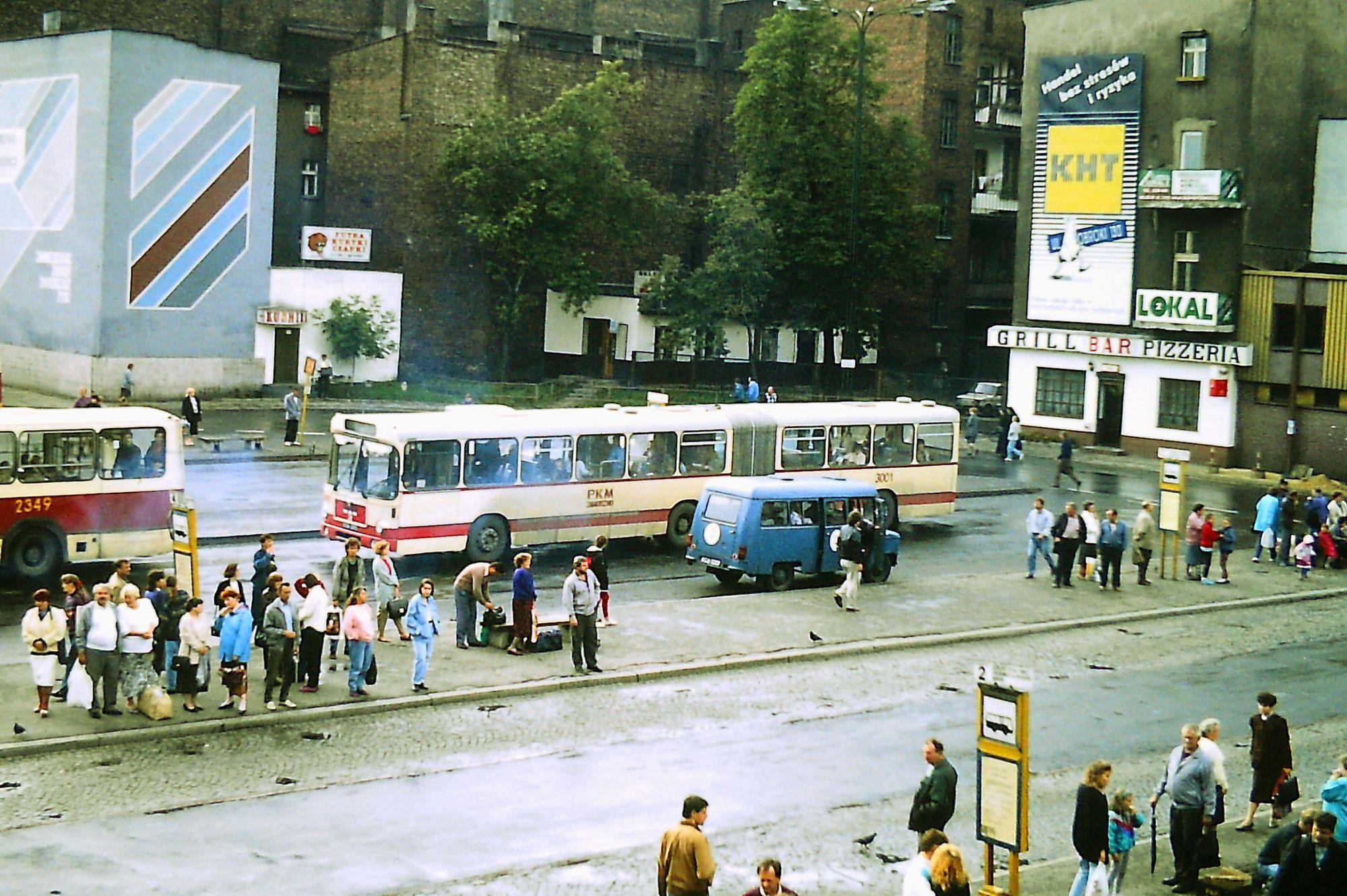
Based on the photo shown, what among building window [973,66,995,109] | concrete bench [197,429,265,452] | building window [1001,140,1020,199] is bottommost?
concrete bench [197,429,265,452]

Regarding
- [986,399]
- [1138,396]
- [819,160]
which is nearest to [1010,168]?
[819,160]

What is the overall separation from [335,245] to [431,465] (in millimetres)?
36861

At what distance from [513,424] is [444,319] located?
36220mm

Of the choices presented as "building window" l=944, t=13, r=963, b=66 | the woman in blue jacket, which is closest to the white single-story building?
"building window" l=944, t=13, r=963, b=66

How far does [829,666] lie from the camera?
2270 centimetres

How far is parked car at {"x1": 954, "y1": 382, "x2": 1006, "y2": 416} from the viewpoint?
62.0 meters

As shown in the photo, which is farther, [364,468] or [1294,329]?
[1294,329]

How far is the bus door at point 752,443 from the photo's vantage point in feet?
105

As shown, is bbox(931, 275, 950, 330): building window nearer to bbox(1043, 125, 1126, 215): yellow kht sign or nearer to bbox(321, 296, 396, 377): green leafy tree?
bbox(1043, 125, 1126, 215): yellow kht sign

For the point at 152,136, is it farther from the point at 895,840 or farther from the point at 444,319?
the point at 895,840

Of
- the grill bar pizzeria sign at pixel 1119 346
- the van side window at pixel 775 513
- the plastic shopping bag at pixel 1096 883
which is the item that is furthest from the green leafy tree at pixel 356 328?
the plastic shopping bag at pixel 1096 883

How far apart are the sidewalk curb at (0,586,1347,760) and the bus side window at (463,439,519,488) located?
7400 millimetres

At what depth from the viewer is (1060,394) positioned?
187 ft

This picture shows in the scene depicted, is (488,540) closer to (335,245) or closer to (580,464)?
(580,464)
